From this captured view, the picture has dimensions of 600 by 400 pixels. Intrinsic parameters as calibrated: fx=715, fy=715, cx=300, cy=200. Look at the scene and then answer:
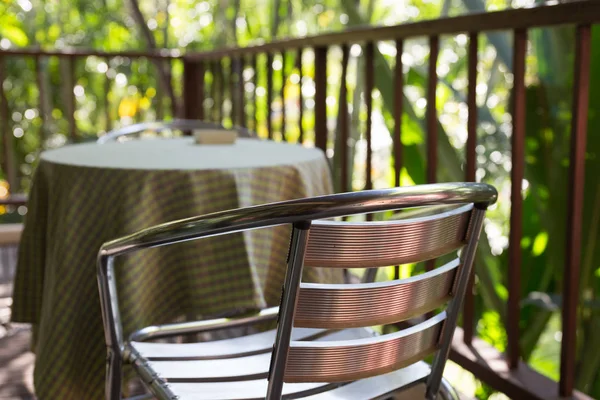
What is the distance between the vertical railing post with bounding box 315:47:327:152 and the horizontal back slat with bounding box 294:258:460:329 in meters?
1.80

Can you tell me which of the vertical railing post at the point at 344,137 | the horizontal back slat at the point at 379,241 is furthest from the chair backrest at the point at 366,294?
the vertical railing post at the point at 344,137

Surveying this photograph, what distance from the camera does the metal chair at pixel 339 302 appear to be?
33.4 inches

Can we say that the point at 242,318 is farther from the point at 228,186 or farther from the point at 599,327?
the point at 599,327

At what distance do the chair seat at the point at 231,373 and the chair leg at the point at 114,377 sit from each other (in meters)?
0.03

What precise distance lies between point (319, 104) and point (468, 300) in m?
1.19

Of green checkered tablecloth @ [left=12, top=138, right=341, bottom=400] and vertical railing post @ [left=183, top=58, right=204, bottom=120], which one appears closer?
green checkered tablecloth @ [left=12, top=138, right=341, bottom=400]

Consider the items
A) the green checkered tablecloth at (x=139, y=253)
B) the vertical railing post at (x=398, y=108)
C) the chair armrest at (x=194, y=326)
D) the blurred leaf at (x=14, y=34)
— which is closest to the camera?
the chair armrest at (x=194, y=326)

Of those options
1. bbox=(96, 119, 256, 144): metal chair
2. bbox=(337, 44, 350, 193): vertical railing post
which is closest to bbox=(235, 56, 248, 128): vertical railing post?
bbox=(96, 119, 256, 144): metal chair

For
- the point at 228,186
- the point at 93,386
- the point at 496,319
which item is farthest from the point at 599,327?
the point at 93,386

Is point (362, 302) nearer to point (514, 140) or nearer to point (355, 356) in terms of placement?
point (355, 356)

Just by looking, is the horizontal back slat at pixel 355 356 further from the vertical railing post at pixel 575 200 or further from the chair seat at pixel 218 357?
the vertical railing post at pixel 575 200

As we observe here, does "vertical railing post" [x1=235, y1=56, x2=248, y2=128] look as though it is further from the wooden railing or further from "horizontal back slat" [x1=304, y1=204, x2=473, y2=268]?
"horizontal back slat" [x1=304, y1=204, x2=473, y2=268]

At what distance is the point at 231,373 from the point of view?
1.18 metres

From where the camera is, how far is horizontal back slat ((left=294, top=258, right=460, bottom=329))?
2.91 feet
